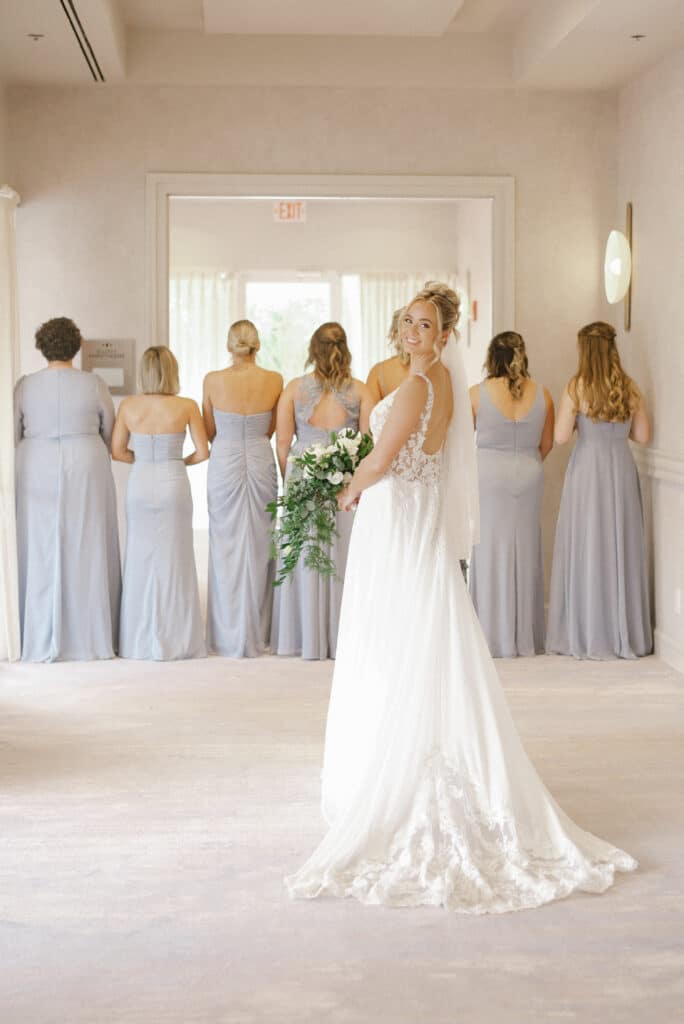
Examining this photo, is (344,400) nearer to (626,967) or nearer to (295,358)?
(626,967)

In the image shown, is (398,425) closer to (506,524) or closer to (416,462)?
(416,462)

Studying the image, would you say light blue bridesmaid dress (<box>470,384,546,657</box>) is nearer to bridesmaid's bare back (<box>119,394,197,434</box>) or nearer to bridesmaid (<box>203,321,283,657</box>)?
bridesmaid (<box>203,321,283,657</box>)

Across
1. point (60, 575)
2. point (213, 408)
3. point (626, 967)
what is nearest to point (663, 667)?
point (213, 408)

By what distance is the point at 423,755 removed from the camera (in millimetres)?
3654

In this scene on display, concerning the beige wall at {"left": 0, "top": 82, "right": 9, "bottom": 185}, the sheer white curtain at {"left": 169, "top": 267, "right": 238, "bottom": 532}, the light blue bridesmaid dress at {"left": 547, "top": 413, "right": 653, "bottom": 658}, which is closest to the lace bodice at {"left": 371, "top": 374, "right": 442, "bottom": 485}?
the light blue bridesmaid dress at {"left": 547, "top": 413, "right": 653, "bottom": 658}

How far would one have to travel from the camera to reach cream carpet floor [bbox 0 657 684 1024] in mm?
2834

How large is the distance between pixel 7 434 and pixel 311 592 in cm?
174

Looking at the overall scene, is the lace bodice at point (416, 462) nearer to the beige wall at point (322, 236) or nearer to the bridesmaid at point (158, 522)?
the bridesmaid at point (158, 522)

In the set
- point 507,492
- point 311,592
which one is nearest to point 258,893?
point 311,592

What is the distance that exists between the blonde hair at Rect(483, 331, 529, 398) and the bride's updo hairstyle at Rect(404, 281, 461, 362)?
9.52ft

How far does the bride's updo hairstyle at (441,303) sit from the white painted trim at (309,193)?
385 cm

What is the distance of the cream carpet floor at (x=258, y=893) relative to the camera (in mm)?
2834

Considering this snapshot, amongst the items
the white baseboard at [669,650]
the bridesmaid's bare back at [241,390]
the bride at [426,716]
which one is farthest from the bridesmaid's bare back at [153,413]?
the bride at [426,716]

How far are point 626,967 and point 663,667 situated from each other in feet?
12.0
